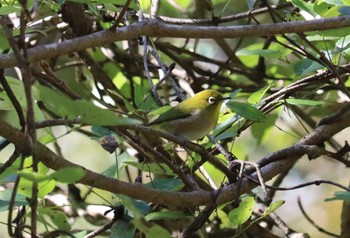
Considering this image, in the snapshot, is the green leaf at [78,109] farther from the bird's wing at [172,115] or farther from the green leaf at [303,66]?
the green leaf at [303,66]

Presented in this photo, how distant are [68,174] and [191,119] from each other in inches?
27.9

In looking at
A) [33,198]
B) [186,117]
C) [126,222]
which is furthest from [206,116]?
[33,198]

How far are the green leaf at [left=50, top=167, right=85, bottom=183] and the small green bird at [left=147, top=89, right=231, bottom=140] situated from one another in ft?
2.09

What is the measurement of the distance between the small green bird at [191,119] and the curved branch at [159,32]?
36 cm

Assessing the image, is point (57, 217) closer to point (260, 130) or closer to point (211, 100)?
point (211, 100)

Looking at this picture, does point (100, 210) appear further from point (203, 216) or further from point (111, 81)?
point (203, 216)

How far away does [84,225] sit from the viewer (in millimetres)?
2830

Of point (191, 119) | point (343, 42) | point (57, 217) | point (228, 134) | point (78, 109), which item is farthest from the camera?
point (191, 119)

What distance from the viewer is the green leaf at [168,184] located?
1266 millimetres

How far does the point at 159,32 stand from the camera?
1.12 m

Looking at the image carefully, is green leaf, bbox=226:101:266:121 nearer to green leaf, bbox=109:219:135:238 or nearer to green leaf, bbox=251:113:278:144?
green leaf, bbox=109:219:135:238

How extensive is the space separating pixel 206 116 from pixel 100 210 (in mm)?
639

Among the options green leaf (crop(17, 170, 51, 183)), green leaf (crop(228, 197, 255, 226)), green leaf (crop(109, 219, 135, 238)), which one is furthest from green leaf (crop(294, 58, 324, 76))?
green leaf (crop(17, 170, 51, 183))

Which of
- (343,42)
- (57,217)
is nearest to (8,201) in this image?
(57,217)
